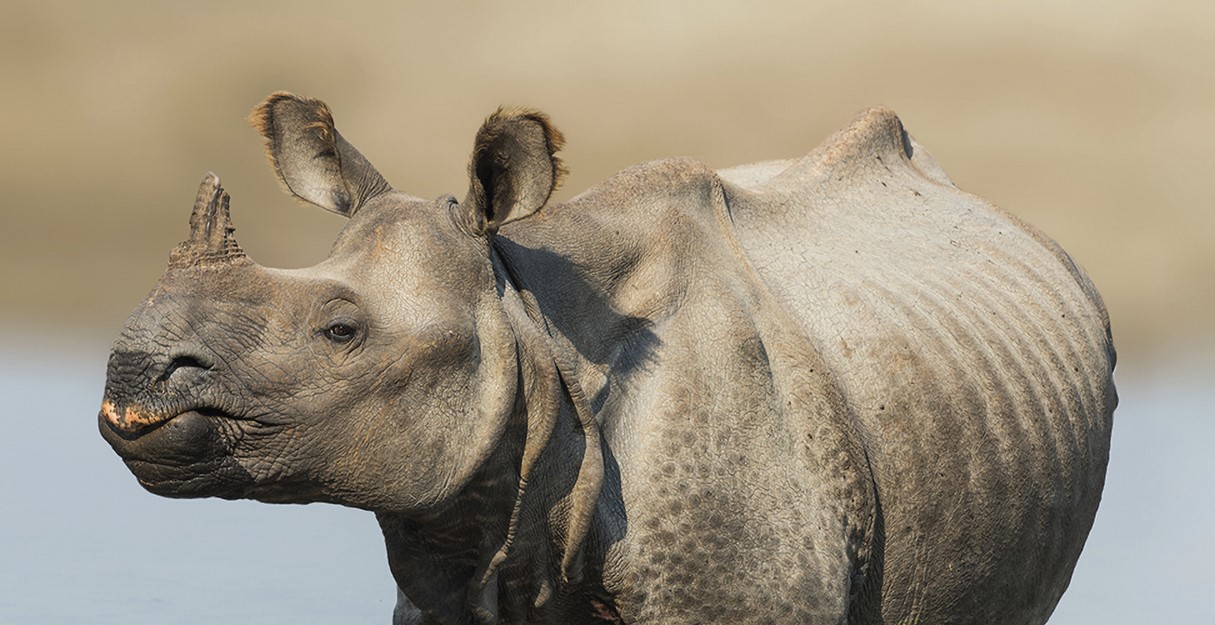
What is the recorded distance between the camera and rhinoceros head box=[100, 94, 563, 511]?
5.00 m

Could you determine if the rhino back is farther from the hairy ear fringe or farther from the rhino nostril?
the rhino nostril

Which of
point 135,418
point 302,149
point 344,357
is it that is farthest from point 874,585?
point 135,418

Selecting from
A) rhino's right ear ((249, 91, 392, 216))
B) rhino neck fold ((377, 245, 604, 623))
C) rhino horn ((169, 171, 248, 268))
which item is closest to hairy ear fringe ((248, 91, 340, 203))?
rhino's right ear ((249, 91, 392, 216))

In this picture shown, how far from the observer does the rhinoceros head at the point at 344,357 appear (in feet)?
16.4

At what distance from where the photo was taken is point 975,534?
687 cm

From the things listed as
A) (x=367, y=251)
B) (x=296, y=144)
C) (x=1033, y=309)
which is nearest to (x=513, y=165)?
(x=367, y=251)

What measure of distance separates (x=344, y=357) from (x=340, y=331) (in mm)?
68

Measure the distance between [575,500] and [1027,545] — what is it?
7.03 ft

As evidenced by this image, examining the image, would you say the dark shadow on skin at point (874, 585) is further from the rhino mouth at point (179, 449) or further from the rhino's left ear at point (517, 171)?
the rhino mouth at point (179, 449)

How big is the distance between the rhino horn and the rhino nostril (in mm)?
273

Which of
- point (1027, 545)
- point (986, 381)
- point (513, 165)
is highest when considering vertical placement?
point (513, 165)

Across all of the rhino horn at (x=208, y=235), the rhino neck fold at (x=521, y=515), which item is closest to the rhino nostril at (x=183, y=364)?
the rhino horn at (x=208, y=235)

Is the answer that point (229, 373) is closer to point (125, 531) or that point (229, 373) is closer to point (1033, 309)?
point (1033, 309)

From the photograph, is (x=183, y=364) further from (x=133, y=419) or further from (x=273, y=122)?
(x=273, y=122)
